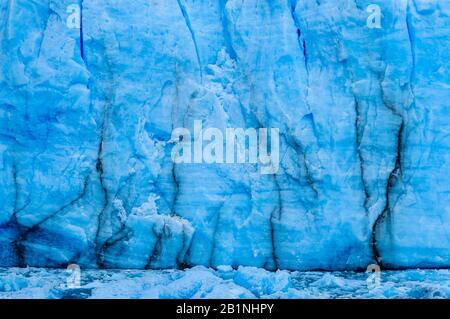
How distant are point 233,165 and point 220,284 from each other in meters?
0.68

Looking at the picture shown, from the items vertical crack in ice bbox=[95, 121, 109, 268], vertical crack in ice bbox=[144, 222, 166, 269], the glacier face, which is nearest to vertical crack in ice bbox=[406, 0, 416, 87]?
the glacier face

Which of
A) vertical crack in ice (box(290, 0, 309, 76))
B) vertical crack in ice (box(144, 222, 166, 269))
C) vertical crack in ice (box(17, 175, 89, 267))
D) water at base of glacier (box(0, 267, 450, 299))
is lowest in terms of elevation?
water at base of glacier (box(0, 267, 450, 299))

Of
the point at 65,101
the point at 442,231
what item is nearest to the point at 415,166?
the point at 442,231

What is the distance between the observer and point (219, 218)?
305cm

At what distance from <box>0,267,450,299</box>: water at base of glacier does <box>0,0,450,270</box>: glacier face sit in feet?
0.39

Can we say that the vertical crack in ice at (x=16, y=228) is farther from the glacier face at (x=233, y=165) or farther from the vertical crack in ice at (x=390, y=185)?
the vertical crack in ice at (x=390, y=185)

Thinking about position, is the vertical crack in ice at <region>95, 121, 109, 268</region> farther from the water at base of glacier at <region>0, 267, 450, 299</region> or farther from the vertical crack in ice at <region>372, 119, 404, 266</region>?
the vertical crack in ice at <region>372, 119, 404, 266</region>

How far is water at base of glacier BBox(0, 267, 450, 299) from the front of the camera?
8.66 ft

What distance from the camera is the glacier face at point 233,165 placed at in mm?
3020

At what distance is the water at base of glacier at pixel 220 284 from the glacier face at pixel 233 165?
12cm

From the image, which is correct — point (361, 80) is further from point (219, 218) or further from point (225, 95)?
point (219, 218)

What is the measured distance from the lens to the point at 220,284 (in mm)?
2727

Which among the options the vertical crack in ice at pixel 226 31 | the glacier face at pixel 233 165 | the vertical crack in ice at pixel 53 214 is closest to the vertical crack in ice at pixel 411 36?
the glacier face at pixel 233 165
